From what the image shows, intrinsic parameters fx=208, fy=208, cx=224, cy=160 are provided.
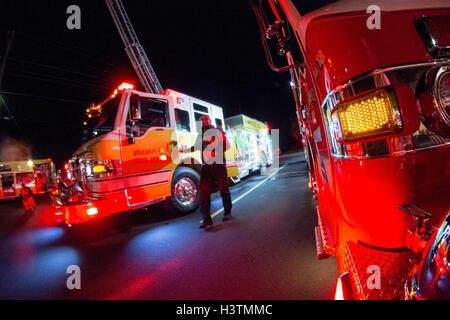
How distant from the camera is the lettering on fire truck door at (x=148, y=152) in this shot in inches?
146

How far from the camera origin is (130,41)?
9922mm

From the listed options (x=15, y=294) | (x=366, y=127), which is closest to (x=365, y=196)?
(x=366, y=127)

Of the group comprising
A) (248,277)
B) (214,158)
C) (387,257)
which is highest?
(214,158)

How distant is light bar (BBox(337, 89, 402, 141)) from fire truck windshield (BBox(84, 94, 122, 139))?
4.00 m

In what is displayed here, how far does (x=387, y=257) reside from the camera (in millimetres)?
1072

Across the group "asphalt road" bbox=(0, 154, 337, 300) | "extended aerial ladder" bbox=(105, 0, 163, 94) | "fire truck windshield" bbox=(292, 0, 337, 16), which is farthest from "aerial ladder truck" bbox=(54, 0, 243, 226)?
"extended aerial ladder" bbox=(105, 0, 163, 94)

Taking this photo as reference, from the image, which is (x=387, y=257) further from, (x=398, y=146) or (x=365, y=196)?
(x=398, y=146)

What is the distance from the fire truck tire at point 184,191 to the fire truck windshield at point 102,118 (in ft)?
5.28

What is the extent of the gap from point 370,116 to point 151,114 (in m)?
4.06

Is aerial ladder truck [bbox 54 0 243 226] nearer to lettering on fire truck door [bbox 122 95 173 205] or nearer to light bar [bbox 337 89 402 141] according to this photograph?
lettering on fire truck door [bbox 122 95 173 205]

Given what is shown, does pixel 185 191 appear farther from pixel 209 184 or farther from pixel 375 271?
pixel 375 271

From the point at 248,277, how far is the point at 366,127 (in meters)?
1.78

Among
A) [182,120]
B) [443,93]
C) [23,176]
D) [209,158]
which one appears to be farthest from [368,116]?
[23,176]

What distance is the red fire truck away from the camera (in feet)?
2.97
